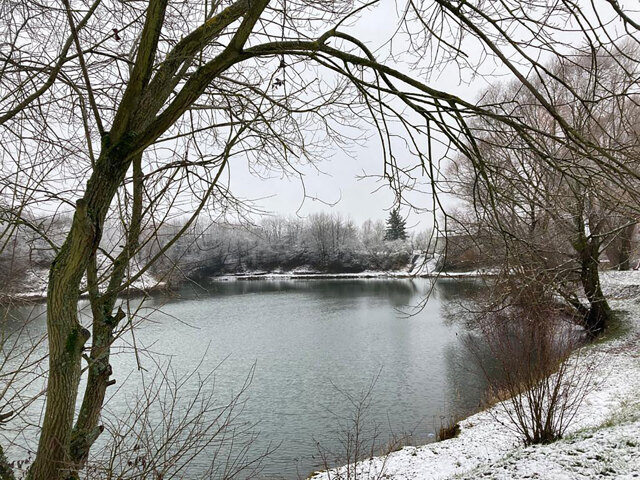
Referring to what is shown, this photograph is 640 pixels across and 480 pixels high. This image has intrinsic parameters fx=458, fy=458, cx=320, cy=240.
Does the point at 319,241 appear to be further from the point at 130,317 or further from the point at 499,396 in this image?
the point at 130,317

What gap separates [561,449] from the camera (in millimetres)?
4945

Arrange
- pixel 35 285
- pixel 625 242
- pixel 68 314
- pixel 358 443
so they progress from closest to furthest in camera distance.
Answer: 1. pixel 68 314
2. pixel 35 285
3. pixel 358 443
4. pixel 625 242

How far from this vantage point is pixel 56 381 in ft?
6.83

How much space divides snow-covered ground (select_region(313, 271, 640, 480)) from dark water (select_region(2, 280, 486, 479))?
114 centimetres

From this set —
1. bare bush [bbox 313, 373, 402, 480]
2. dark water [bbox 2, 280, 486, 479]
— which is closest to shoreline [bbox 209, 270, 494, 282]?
dark water [bbox 2, 280, 486, 479]

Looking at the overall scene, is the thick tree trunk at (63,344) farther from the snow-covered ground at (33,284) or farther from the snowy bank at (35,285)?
the snow-covered ground at (33,284)

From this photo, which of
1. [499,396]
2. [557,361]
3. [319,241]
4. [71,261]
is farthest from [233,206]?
[319,241]

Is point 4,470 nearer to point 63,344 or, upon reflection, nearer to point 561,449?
point 63,344

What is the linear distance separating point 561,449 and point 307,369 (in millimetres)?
8767

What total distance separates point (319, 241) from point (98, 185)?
50.7m

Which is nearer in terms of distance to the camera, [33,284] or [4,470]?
[4,470]

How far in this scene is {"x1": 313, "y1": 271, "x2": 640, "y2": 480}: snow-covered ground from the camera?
436 cm

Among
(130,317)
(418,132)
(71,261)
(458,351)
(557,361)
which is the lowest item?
(458,351)

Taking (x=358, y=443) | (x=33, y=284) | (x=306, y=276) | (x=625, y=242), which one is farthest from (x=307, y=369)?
(x=306, y=276)
